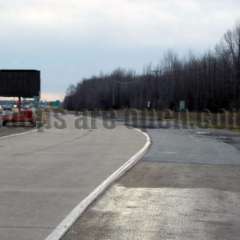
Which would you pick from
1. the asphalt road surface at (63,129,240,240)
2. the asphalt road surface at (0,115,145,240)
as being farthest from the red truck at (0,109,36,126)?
the asphalt road surface at (63,129,240,240)

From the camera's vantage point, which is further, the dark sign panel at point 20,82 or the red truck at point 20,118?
the dark sign panel at point 20,82

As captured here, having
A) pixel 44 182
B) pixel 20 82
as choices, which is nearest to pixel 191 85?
pixel 20 82

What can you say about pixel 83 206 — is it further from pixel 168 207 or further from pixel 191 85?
pixel 191 85

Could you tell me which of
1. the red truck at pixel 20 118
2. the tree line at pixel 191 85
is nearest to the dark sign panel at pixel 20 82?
the red truck at pixel 20 118

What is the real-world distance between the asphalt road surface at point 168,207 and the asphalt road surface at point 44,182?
1.63 feet

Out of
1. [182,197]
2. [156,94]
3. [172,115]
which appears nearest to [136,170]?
[182,197]

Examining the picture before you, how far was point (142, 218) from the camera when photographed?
382 inches

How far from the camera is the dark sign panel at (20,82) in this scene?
214 ft

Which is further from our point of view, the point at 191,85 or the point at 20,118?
the point at 191,85

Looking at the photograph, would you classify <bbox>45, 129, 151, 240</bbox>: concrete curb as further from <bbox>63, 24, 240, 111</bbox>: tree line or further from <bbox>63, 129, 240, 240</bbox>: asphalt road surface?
<bbox>63, 24, 240, 111</bbox>: tree line

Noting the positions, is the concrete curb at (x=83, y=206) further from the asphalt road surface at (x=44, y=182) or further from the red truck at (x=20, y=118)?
the red truck at (x=20, y=118)

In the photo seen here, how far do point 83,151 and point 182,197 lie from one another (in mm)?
12315

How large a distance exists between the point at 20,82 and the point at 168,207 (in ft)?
184

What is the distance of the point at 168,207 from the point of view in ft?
35.4
